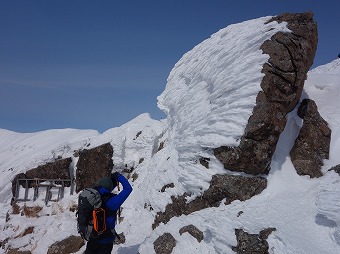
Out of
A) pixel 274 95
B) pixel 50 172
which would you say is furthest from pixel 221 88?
pixel 50 172

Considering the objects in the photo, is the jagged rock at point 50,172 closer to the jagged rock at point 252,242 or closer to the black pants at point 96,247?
the black pants at point 96,247

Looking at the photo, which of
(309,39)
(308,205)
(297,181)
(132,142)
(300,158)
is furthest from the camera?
(132,142)

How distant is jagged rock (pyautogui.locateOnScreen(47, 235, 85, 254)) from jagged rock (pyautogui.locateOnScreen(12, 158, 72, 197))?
9749 millimetres

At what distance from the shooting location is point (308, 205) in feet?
24.4

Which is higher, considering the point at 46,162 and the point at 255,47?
the point at 255,47

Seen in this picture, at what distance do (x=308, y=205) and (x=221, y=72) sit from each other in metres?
5.51

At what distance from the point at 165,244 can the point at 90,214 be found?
2.36 meters

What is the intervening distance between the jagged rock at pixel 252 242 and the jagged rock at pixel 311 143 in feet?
10.3

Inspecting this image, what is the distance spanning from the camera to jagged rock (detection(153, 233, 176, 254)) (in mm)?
7614

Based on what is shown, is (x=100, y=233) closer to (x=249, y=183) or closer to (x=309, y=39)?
(x=249, y=183)

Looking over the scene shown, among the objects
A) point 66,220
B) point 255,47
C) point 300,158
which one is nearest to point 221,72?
point 255,47

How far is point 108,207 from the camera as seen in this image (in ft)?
21.9

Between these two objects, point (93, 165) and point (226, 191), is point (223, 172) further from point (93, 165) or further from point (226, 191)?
point (93, 165)

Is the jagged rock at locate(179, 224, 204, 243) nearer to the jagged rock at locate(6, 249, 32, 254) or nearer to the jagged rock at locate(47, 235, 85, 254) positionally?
the jagged rock at locate(47, 235, 85, 254)
